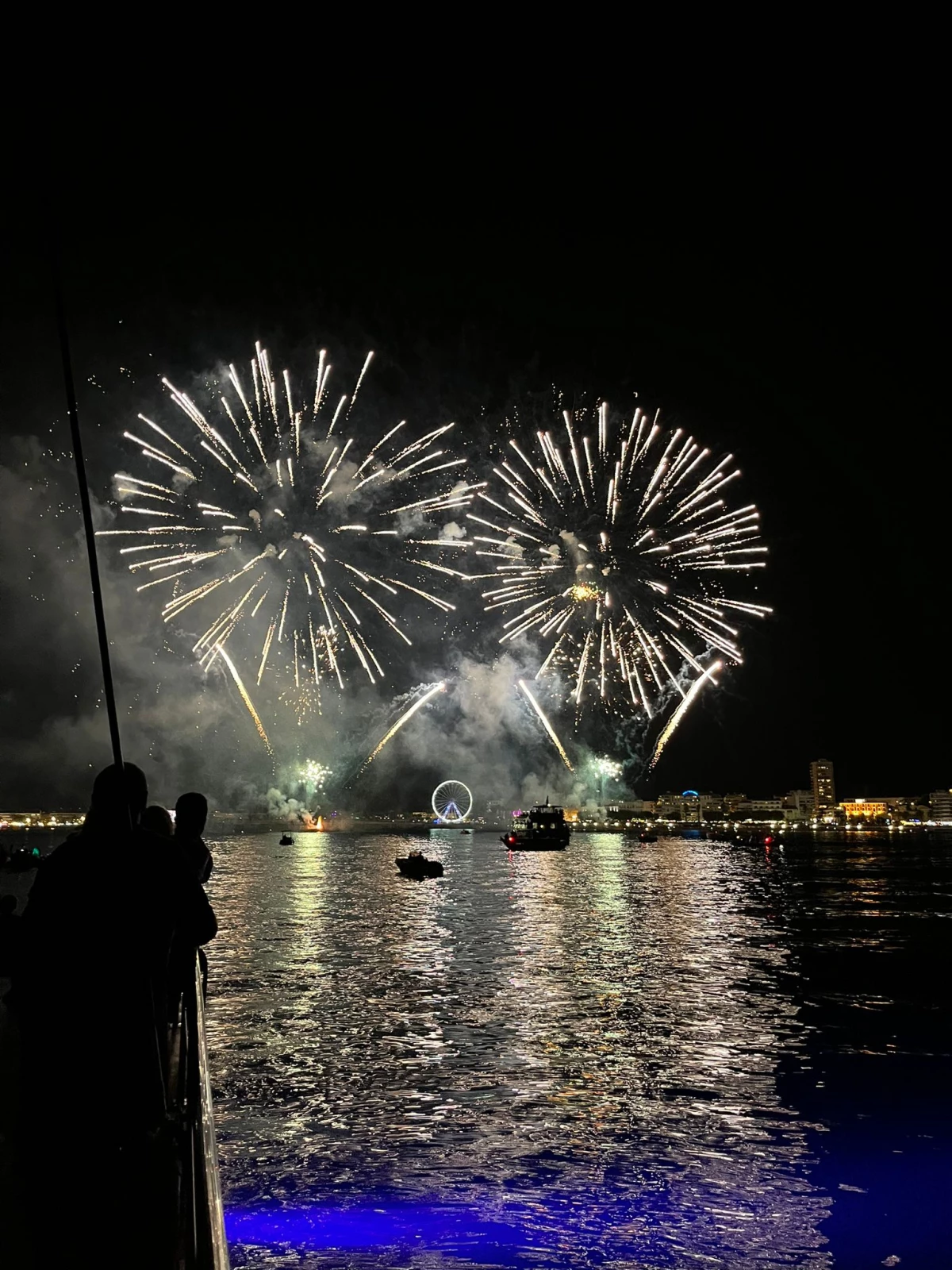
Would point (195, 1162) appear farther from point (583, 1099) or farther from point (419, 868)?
point (419, 868)

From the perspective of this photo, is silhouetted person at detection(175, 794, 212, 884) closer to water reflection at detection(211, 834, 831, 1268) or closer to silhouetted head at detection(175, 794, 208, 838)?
silhouetted head at detection(175, 794, 208, 838)

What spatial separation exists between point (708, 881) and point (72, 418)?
55.9 meters

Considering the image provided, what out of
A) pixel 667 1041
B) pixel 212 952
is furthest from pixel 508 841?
pixel 667 1041

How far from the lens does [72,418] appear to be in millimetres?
4508

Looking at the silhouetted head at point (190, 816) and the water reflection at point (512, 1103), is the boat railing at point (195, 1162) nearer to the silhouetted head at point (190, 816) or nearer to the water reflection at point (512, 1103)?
the silhouetted head at point (190, 816)

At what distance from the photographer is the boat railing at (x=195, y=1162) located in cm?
351

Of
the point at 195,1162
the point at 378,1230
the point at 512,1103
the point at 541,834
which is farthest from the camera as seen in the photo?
the point at 541,834

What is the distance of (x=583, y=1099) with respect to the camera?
12.1m

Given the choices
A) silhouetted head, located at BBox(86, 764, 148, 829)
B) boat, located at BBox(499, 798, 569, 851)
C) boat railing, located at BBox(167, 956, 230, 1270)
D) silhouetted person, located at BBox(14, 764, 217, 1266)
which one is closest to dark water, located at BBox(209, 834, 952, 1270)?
boat railing, located at BBox(167, 956, 230, 1270)

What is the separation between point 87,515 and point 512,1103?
9546 millimetres

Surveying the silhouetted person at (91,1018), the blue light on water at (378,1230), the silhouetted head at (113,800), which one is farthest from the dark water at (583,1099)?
the silhouetted head at (113,800)

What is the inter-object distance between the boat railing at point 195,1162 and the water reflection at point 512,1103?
11.0ft

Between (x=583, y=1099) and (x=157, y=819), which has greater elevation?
(x=157, y=819)

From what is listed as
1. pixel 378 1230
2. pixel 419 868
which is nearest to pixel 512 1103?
pixel 378 1230
